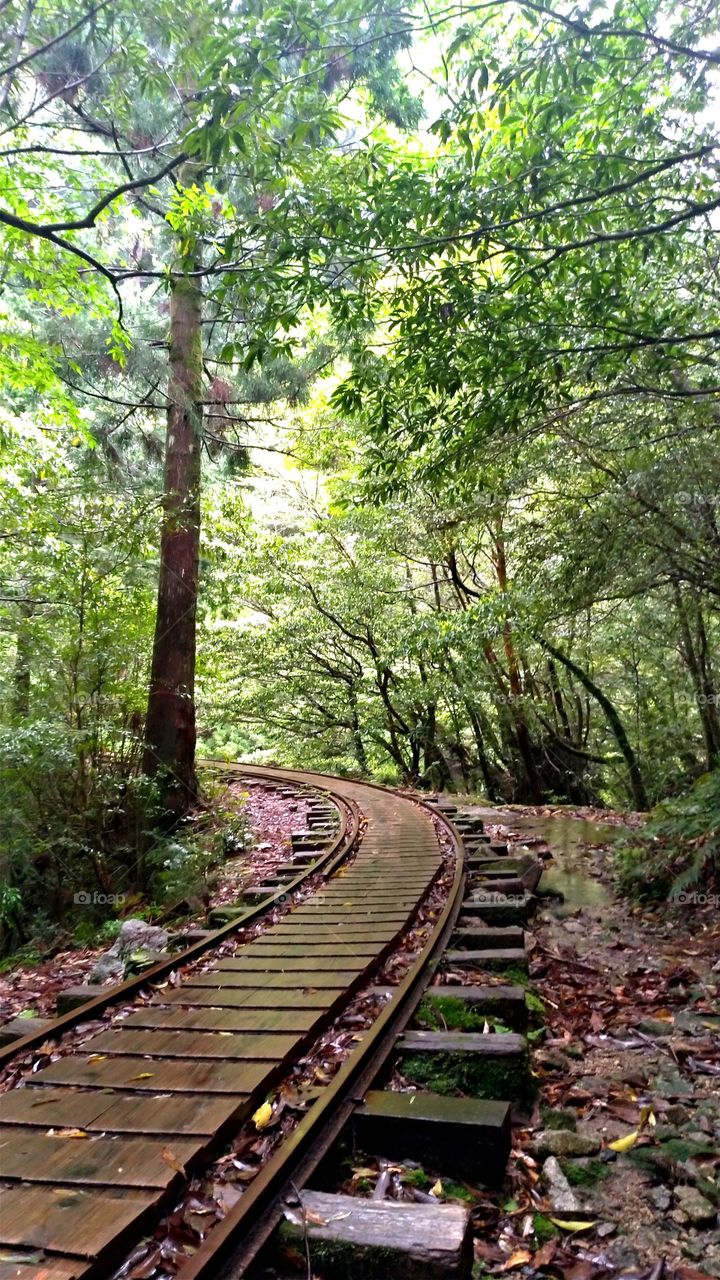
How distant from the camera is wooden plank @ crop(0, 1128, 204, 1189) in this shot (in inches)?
91.6

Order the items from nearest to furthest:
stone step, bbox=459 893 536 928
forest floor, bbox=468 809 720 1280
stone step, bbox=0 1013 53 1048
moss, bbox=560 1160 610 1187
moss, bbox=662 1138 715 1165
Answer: forest floor, bbox=468 809 720 1280, moss, bbox=560 1160 610 1187, moss, bbox=662 1138 715 1165, stone step, bbox=0 1013 53 1048, stone step, bbox=459 893 536 928

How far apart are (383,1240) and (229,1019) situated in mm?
1826

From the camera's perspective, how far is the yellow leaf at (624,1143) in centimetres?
302

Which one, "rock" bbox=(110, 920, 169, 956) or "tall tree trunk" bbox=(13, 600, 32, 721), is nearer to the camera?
"rock" bbox=(110, 920, 169, 956)

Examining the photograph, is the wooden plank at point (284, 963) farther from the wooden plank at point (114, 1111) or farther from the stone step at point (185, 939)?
the wooden plank at point (114, 1111)

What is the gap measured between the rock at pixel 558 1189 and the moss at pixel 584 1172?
4 centimetres

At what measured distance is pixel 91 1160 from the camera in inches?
96.0

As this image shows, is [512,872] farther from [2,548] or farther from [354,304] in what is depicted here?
[2,548]

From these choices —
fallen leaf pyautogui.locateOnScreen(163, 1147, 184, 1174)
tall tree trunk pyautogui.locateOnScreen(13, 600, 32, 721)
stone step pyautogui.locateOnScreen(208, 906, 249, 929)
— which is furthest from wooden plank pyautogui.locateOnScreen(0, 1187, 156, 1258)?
tall tree trunk pyautogui.locateOnScreen(13, 600, 32, 721)

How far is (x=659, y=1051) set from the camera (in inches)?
155

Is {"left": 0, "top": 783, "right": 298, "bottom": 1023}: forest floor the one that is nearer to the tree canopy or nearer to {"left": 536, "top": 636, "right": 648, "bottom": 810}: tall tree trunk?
the tree canopy

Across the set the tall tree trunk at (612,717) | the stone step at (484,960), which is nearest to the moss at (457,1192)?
the stone step at (484,960)

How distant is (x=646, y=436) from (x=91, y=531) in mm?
6308

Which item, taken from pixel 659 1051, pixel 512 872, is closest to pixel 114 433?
pixel 512 872
